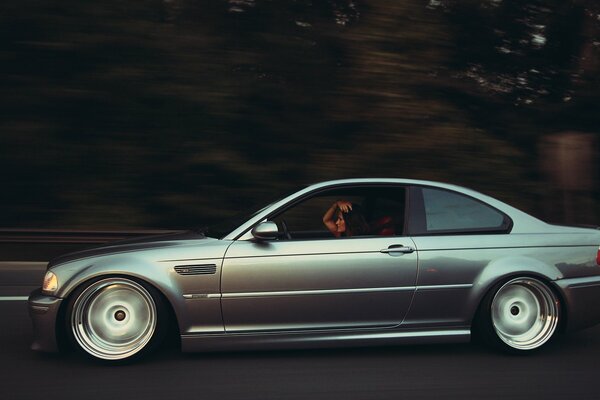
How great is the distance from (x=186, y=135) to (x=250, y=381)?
5690 mm


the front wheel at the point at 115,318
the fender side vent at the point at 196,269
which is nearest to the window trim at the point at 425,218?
the fender side vent at the point at 196,269

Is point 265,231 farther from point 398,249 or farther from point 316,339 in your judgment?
point 398,249

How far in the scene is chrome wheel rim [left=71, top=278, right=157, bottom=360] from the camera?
4.57m

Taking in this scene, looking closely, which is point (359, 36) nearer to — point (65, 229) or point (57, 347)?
point (65, 229)

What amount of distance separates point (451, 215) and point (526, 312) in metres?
0.92

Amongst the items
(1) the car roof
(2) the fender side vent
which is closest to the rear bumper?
(1) the car roof

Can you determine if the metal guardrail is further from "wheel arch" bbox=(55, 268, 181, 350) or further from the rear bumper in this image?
the rear bumper

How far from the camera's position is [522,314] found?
4.94 metres

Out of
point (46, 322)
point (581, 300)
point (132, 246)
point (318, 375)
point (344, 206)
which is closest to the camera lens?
point (318, 375)

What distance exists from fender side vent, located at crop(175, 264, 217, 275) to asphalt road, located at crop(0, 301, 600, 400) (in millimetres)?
626

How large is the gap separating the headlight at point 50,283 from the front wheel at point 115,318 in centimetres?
15

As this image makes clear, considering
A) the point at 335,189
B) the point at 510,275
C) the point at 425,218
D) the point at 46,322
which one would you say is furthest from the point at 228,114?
the point at 510,275

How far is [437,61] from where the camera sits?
1004 centimetres

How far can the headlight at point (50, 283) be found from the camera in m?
4.57
